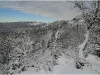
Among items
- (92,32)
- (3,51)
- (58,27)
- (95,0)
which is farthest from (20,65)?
(58,27)

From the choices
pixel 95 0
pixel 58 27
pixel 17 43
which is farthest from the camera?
pixel 58 27

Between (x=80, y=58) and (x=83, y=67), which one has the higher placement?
(x=80, y=58)

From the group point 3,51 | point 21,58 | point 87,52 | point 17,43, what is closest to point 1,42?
point 3,51

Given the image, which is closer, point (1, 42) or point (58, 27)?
point (1, 42)

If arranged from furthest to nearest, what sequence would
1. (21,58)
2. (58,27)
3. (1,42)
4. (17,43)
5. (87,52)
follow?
(58,27), (1,42), (17,43), (21,58), (87,52)

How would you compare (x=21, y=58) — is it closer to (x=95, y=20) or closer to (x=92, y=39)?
(x=92, y=39)

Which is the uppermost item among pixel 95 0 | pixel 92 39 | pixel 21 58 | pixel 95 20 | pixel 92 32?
pixel 95 0

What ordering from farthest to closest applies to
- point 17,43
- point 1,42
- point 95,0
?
point 1,42
point 17,43
point 95,0

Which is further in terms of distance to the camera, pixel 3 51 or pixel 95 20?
pixel 3 51

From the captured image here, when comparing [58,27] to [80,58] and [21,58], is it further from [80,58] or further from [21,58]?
[80,58]
